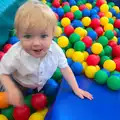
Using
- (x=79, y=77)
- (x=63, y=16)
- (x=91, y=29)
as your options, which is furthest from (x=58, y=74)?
(x=63, y=16)

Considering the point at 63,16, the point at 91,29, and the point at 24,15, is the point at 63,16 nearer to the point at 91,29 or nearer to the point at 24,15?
the point at 91,29

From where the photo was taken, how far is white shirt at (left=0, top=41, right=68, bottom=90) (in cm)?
93

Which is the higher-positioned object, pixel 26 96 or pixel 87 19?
pixel 87 19

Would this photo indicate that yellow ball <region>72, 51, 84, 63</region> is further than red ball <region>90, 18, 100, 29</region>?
No

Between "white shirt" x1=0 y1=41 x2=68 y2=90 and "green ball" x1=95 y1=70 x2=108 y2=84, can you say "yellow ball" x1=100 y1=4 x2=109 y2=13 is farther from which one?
"white shirt" x1=0 y1=41 x2=68 y2=90

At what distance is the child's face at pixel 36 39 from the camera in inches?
32.2

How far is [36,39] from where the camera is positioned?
82 cm

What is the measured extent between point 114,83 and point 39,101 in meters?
0.33

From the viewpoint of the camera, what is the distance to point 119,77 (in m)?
1.09

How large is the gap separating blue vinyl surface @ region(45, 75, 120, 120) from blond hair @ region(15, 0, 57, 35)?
12.4 inches

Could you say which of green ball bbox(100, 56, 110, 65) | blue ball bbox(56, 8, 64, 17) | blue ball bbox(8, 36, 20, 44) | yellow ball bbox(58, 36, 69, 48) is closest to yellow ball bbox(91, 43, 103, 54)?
green ball bbox(100, 56, 110, 65)

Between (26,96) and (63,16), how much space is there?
2.78ft

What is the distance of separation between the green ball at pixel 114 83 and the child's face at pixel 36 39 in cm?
37

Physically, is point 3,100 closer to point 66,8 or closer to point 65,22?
point 65,22
